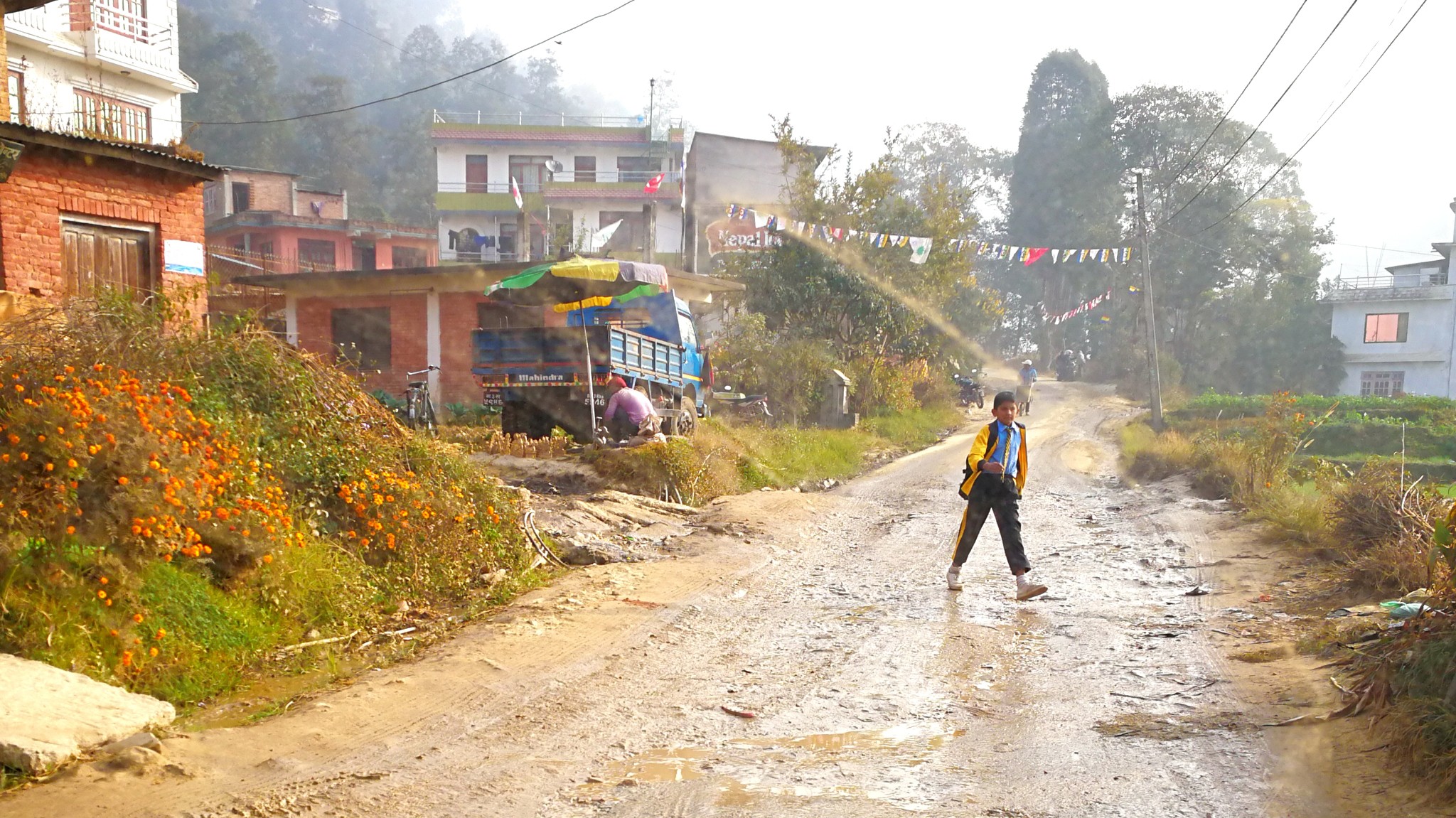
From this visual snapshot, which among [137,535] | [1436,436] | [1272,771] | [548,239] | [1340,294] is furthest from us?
[1340,294]

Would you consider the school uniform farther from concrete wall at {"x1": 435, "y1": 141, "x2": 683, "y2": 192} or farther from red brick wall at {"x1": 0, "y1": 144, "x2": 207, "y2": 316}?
concrete wall at {"x1": 435, "y1": 141, "x2": 683, "y2": 192}

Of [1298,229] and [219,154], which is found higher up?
[219,154]

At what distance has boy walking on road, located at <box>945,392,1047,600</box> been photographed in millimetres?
8891

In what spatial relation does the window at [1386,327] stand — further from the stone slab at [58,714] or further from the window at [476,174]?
the stone slab at [58,714]

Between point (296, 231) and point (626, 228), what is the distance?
1354cm

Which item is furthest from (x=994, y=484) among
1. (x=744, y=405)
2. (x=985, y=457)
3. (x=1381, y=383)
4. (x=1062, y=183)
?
(x=1062, y=183)

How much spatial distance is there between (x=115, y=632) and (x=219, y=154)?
5708cm

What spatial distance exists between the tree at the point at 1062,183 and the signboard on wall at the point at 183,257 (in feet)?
149

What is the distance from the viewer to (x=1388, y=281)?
50.2m

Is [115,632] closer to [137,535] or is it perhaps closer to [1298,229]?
[137,535]

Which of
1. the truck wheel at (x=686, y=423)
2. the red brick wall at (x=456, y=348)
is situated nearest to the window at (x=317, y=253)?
the red brick wall at (x=456, y=348)

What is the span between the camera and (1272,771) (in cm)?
454

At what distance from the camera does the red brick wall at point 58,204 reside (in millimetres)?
12664

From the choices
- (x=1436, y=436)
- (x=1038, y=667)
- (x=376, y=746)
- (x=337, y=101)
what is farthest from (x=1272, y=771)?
(x=337, y=101)
